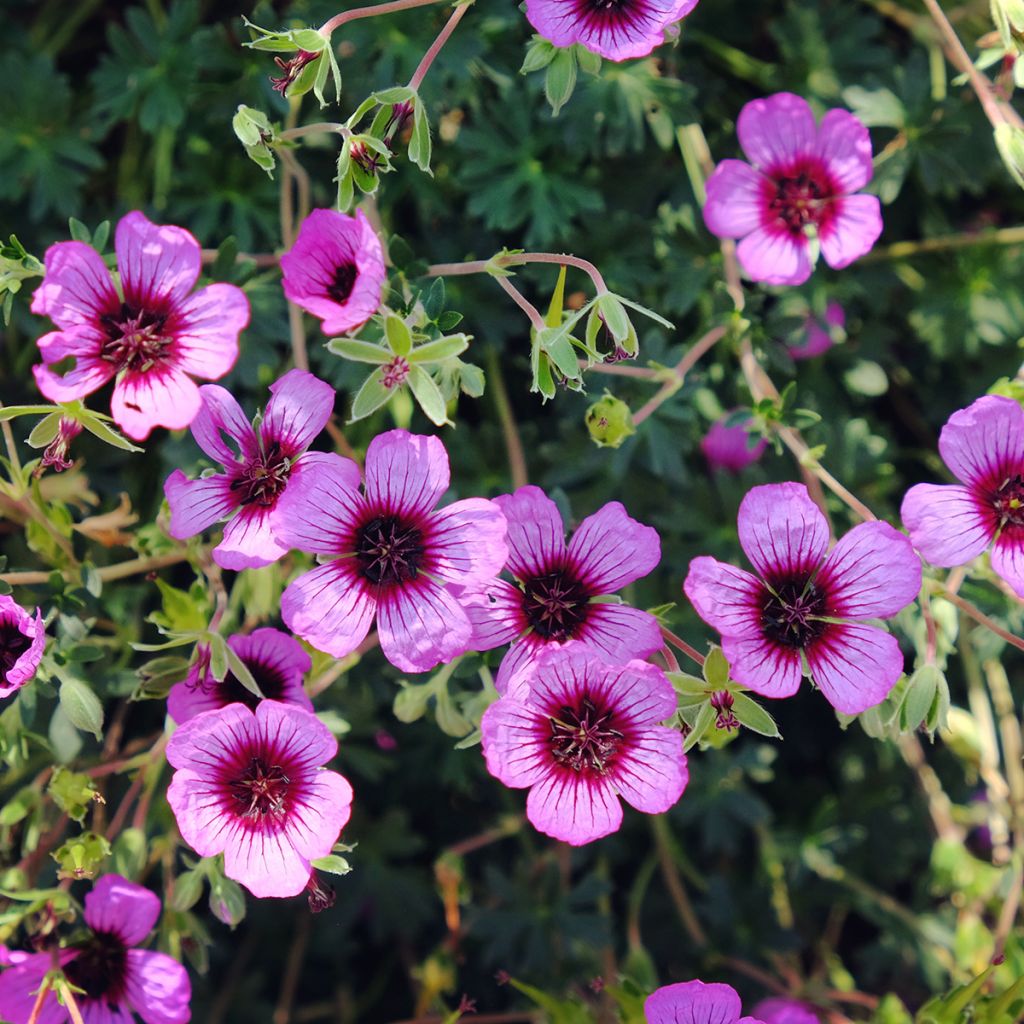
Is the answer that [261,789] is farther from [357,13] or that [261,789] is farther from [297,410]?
[357,13]

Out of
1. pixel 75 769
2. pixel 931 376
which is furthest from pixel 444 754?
pixel 931 376

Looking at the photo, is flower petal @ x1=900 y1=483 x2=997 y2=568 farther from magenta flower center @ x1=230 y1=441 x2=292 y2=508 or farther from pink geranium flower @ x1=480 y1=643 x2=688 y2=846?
magenta flower center @ x1=230 y1=441 x2=292 y2=508

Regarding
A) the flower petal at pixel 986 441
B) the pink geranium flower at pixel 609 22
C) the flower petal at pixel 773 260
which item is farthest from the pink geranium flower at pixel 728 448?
the pink geranium flower at pixel 609 22

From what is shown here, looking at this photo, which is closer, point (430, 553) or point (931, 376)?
point (430, 553)

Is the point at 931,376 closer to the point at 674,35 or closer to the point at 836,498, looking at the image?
the point at 836,498

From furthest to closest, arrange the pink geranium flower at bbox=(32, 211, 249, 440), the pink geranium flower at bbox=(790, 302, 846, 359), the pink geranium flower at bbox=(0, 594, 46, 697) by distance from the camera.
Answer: the pink geranium flower at bbox=(790, 302, 846, 359), the pink geranium flower at bbox=(32, 211, 249, 440), the pink geranium flower at bbox=(0, 594, 46, 697)

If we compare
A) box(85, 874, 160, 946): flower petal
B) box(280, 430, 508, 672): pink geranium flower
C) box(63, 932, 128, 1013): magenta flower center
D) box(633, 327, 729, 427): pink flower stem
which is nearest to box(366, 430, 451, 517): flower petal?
box(280, 430, 508, 672): pink geranium flower
